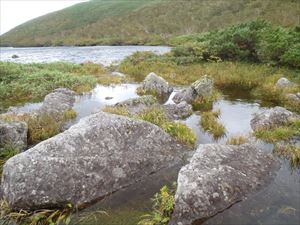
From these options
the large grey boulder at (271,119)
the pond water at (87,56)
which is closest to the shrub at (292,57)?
the large grey boulder at (271,119)

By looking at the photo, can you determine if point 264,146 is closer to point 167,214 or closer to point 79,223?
point 167,214

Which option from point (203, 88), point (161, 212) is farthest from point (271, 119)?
point (161, 212)

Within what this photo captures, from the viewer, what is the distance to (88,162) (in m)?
8.40

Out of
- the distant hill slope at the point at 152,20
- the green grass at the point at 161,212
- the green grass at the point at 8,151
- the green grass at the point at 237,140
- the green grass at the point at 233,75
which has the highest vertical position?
the green grass at the point at 8,151

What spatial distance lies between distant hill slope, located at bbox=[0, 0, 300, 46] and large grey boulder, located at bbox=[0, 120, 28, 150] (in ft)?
160

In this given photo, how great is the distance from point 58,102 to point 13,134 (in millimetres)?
5318

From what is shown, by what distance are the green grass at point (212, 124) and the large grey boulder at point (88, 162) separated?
2107 millimetres

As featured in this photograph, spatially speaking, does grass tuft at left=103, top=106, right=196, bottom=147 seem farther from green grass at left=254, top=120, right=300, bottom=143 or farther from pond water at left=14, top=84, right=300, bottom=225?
green grass at left=254, top=120, right=300, bottom=143

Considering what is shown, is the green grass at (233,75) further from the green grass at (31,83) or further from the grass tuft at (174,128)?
the grass tuft at (174,128)

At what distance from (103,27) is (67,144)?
89.2 meters

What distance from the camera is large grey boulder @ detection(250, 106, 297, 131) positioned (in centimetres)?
1212

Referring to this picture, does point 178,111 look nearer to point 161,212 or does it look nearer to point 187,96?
point 187,96

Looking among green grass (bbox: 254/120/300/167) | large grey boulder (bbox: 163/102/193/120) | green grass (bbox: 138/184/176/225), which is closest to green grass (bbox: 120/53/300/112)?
green grass (bbox: 254/120/300/167)

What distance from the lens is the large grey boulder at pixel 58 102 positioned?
1493 cm
